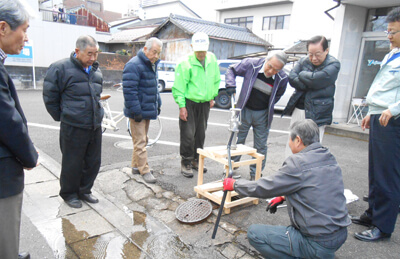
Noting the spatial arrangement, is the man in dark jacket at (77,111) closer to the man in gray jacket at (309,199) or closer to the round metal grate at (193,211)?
the round metal grate at (193,211)

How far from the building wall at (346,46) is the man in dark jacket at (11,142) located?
25.4 feet

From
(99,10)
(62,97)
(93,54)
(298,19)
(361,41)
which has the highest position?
(99,10)

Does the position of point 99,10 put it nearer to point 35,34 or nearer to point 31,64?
point 35,34

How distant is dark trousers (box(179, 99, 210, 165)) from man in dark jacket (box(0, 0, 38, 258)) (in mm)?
2492

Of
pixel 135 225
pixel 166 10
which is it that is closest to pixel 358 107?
pixel 135 225

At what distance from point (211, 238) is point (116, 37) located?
25.9m

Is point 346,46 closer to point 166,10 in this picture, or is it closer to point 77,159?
point 77,159

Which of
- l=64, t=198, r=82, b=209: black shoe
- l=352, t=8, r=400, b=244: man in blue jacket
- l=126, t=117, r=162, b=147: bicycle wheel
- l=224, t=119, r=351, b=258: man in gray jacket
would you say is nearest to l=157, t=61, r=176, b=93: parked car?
l=126, t=117, r=162, b=147: bicycle wheel

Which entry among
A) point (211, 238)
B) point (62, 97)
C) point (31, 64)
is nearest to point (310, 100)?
point (211, 238)

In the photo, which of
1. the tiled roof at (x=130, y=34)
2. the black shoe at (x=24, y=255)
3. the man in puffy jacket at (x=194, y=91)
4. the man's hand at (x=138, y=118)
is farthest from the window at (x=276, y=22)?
the black shoe at (x=24, y=255)

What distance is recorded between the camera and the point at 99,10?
44.7 m

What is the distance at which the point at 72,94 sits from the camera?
2971 mm

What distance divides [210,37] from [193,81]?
15.5 meters

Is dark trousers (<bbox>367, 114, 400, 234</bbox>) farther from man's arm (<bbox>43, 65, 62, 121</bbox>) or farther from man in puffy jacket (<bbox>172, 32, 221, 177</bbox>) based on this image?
man's arm (<bbox>43, 65, 62, 121</bbox>)
